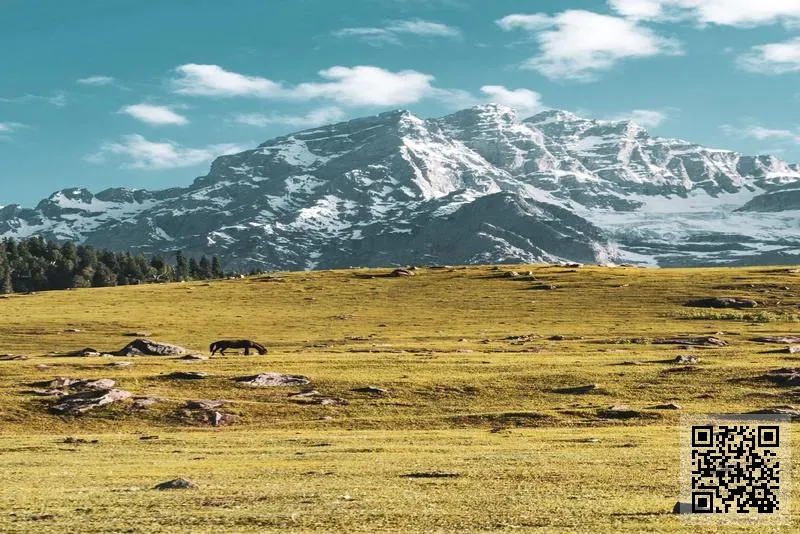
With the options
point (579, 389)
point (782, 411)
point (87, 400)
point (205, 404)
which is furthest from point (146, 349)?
point (782, 411)

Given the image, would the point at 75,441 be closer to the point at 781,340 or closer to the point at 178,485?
the point at 178,485

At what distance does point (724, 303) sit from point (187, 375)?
80.7 meters

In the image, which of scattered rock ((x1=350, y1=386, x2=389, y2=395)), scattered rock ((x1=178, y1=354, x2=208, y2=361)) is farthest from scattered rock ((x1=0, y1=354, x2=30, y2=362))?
scattered rock ((x1=350, y1=386, x2=389, y2=395))

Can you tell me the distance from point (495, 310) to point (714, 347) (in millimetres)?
44485

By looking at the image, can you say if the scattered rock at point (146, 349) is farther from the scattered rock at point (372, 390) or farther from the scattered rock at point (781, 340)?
the scattered rock at point (781, 340)

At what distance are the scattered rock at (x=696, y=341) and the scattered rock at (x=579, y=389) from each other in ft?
85.2

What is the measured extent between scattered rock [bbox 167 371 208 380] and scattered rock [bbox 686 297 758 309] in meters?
76.6

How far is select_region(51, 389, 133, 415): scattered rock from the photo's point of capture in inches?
2176

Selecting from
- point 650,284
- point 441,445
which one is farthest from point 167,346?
point 650,284

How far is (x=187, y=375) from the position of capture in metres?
63.5

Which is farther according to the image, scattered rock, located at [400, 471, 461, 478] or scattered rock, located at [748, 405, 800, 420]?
scattered rock, located at [748, 405, 800, 420]

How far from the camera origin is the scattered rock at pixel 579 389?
59781mm

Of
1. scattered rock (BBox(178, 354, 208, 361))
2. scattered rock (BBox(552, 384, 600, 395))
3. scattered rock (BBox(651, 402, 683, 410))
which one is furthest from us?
scattered rock (BBox(178, 354, 208, 361))

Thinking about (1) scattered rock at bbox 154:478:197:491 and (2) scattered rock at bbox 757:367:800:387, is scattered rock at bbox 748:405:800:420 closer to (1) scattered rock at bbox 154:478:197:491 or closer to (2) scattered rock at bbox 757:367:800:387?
(2) scattered rock at bbox 757:367:800:387
